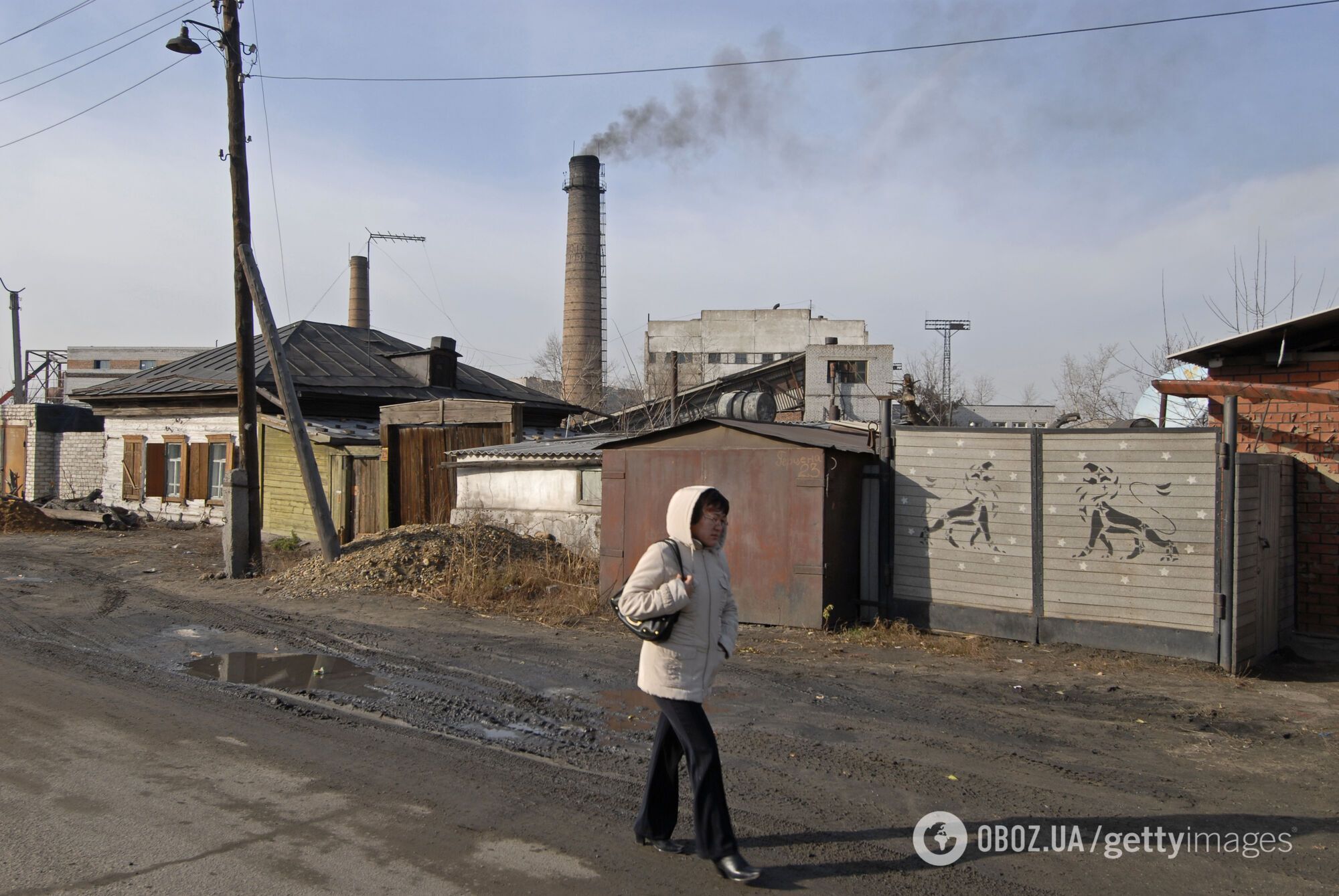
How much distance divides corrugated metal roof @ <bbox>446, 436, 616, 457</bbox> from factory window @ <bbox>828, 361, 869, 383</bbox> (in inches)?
1121

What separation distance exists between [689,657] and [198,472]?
22720 millimetres

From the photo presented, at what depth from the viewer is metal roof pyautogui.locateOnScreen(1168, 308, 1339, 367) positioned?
942 centimetres

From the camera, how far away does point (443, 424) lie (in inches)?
681

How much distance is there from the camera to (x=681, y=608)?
4078 millimetres

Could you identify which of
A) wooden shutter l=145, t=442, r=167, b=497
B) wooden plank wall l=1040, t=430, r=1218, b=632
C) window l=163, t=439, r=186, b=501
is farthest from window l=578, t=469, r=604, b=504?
wooden shutter l=145, t=442, r=167, b=497

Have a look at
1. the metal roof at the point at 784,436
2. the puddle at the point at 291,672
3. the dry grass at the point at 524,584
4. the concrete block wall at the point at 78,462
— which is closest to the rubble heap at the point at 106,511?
the concrete block wall at the point at 78,462

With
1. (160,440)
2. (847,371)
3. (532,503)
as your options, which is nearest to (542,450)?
(532,503)

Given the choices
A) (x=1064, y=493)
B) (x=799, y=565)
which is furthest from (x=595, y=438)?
(x=1064, y=493)

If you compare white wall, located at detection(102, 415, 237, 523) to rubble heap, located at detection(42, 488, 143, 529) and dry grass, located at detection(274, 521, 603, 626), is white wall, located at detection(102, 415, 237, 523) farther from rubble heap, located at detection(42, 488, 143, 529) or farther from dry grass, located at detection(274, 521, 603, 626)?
dry grass, located at detection(274, 521, 603, 626)

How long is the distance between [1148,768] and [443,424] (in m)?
13.8

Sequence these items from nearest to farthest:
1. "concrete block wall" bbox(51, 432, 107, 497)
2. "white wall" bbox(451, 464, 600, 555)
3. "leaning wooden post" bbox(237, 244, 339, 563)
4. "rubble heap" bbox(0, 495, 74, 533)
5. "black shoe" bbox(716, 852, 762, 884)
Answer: "black shoe" bbox(716, 852, 762, 884), "leaning wooden post" bbox(237, 244, 339, 563), "white wall" bbox(451, 464, 600, 555), "rubble heap" bbox(0, 495, 74, 533), "concrete block wall" bbox(51, 432, 107, 497)

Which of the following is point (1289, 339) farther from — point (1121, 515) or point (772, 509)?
point (772, 509)

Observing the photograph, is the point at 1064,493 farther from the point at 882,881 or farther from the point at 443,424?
the point at 443,424

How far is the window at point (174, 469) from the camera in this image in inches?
944
